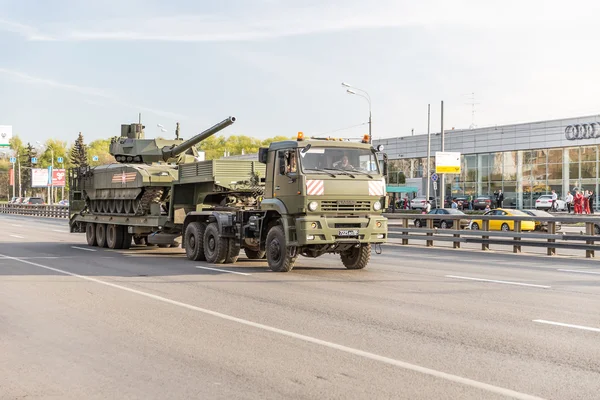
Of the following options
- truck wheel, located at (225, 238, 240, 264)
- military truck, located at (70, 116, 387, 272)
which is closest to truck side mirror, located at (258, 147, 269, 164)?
military truck, located at (70, 116, 387, 272)

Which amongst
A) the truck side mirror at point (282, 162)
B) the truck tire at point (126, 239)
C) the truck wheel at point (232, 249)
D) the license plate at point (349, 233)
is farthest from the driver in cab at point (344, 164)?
the truck tire at point (126, 239)

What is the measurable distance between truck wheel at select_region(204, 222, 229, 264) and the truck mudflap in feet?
10.6

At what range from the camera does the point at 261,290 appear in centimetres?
1273

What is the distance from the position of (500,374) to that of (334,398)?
1.63m

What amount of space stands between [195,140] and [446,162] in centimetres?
3124

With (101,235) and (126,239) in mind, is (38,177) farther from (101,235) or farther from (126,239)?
(126,239)

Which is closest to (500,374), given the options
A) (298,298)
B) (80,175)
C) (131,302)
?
(298,298)

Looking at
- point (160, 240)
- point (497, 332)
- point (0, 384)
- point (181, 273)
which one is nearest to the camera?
point (0, 384)

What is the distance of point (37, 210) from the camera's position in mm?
68062

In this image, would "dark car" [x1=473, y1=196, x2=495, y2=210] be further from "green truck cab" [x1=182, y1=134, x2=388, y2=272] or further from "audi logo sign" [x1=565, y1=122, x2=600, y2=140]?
"green truck cab" [x1=182, y1=134, x2=388, y2=272]

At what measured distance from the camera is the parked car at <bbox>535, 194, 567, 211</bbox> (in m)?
56.2

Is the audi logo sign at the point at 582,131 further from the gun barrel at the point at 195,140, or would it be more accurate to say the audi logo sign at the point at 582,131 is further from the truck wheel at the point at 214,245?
Result: the truck wheel at the point at 214,245

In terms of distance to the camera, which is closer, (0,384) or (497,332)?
(0,384)

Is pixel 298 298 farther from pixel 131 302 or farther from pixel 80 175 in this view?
pixel 80 175
